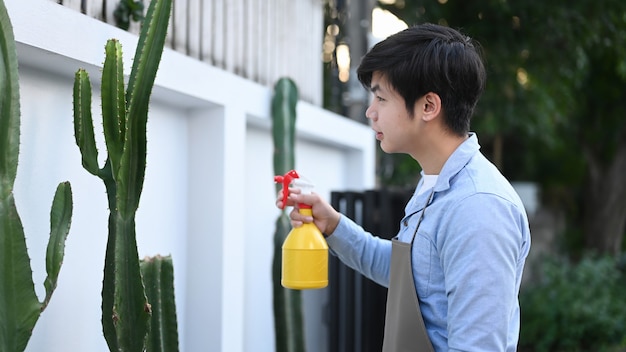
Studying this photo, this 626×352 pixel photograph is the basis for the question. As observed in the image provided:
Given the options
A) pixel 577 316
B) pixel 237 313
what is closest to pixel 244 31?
pixel 237 313

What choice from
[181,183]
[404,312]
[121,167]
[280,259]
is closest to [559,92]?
[280,259]

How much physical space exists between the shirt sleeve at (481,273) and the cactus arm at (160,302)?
118 cm

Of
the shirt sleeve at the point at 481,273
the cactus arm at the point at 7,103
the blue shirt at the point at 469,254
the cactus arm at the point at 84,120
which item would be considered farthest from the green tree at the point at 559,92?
the cactus arm at the point at 7,103

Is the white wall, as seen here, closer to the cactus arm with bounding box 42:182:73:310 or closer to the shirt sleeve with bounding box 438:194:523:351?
the cactus arm with bounding box 42:182:73:310

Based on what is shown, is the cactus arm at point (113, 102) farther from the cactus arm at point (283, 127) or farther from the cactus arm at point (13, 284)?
the cactus arm at point (283, 127)

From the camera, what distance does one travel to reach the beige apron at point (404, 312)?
196 cm

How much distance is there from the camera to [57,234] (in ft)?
7.07

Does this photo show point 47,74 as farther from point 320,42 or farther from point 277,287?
point 320,42

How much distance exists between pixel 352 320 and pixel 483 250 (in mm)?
2916

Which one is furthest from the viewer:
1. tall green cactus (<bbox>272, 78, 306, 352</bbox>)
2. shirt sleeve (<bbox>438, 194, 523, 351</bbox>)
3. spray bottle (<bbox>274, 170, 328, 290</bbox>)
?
tall green cactus (<bbox>272, 78, 306, 352</bbox>)

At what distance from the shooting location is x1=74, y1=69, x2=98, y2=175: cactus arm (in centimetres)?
220

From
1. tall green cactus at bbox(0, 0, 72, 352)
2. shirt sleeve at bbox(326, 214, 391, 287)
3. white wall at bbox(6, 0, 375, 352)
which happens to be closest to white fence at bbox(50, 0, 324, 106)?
white wall at bbox(6, 0, 375, 352)

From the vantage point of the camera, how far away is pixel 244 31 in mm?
3992

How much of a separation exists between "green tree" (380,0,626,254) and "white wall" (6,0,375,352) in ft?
4.44
